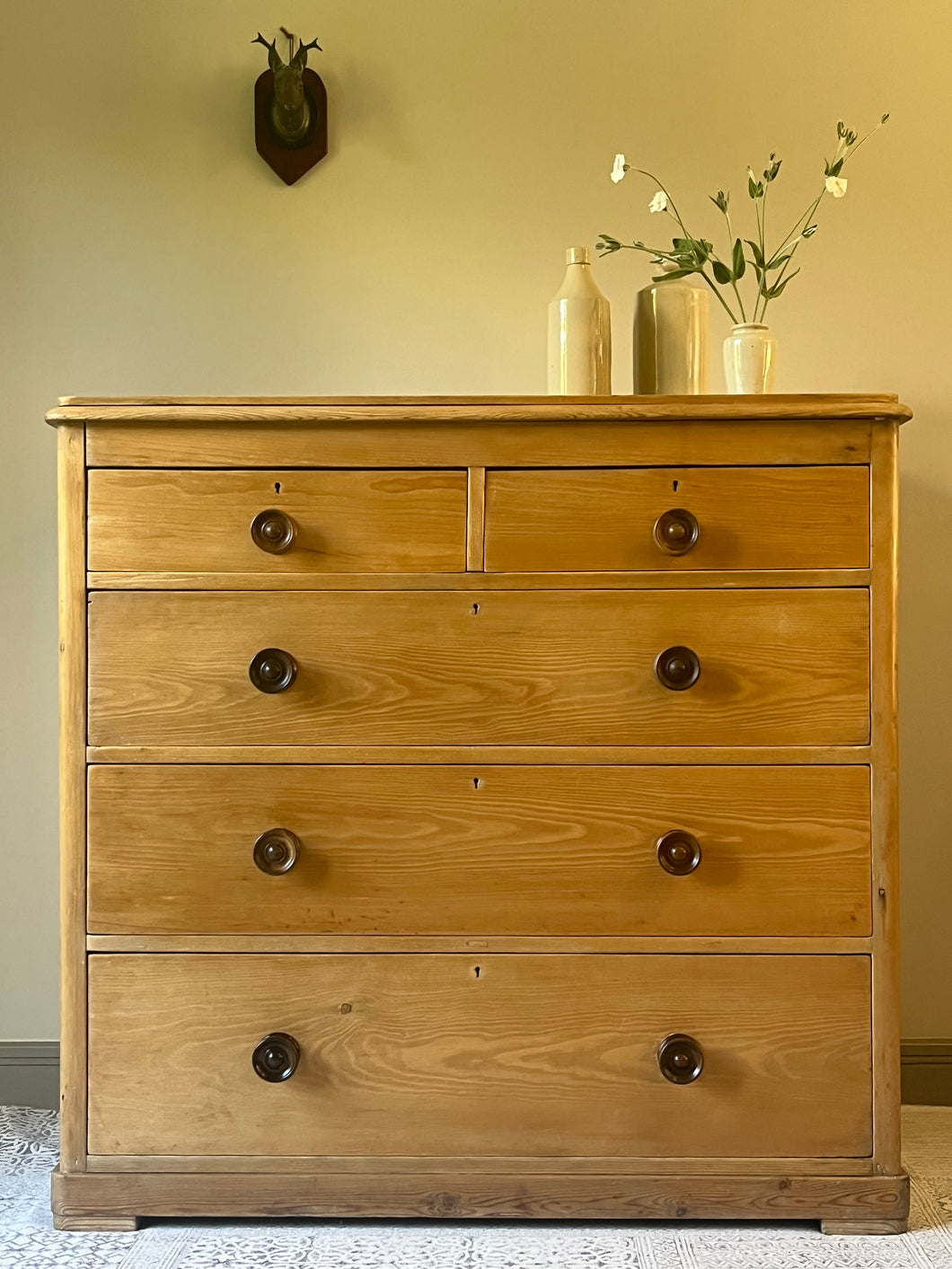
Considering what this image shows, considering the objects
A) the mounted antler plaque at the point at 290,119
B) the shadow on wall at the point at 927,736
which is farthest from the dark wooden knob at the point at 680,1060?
the mounted antler plaque at the point at 290,119

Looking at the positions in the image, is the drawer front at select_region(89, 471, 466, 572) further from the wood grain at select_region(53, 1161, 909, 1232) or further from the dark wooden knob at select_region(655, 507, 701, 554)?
the wood grain at select_region(53, 1161, 909, 1232)

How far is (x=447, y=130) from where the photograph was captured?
1973 mm

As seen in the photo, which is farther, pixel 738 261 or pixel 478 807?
pixel 738 261

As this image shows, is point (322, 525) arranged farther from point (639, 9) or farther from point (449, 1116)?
point (639, 9)

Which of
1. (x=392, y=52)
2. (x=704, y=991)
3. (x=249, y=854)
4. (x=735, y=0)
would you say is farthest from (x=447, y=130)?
Result: (x=704, y=991)

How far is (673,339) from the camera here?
1.64 m

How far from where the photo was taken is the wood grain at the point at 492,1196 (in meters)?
1.46

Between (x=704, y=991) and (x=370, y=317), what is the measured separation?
1301 mm

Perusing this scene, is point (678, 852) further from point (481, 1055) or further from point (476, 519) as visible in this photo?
point (476, 519)

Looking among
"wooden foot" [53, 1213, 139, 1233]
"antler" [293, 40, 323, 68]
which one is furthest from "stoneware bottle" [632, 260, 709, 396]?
"wooden foot" [53, 1213, 139, 1233]

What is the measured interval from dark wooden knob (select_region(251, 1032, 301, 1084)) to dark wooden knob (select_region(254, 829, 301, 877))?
8.9 inches

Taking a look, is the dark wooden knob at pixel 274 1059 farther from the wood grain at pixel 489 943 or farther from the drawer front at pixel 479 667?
the drawer front at pixel 479 667

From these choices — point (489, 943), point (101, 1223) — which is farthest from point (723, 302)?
point (101, 1223)

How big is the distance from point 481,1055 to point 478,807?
1.11ft
